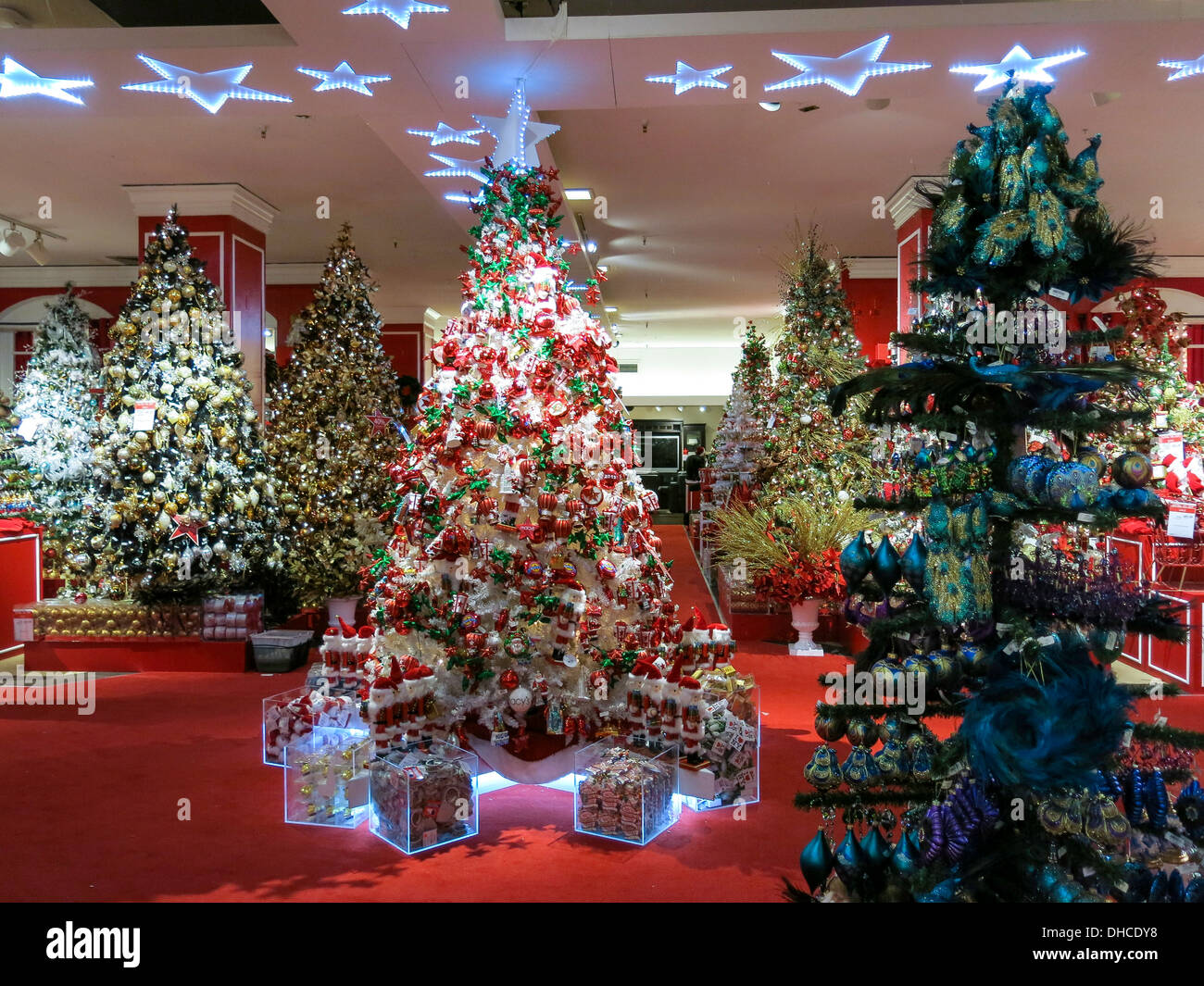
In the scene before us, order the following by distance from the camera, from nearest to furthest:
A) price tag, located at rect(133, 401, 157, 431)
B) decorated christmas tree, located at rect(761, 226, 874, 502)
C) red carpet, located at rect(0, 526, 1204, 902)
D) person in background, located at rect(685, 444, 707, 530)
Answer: red carpet, located at rect(0, 526, 1204, 902) → price tag, located at rect(133, 401, 157, 431) → decorated christmas tree, located at rect(761, 226, 874, 502) → person in background, located at rect(685, 444, 707, 530)

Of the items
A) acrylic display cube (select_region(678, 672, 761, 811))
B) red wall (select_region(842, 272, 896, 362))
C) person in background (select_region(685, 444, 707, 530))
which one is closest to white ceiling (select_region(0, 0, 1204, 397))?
red wall (select_region(842, 272, 896, 362))

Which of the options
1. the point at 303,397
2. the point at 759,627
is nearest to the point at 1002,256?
the point at 759,627

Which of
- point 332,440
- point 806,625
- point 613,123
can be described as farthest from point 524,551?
point 332,440

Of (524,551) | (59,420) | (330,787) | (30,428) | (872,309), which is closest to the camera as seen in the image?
(330,787)

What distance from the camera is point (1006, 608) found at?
2.31 m

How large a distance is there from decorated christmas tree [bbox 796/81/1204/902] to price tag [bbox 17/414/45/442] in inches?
346

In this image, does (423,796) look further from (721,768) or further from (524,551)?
(721,768)

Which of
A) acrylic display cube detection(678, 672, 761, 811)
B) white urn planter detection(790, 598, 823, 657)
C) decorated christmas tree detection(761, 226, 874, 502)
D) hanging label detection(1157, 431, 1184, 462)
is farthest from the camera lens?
hanging label detection(1157, 431, 1184, 462)

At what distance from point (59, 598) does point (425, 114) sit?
15.6 ft

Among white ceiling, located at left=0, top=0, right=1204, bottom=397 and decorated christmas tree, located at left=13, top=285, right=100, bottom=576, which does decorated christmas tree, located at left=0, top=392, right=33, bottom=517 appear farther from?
white ceiling, located at left=0, top=0, right=1204, bottom=397

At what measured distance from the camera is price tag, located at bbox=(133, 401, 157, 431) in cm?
639

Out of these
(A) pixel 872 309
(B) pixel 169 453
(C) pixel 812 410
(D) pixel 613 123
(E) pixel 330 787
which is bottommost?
(E) pixel 330 787

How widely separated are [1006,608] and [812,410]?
5.76 meters

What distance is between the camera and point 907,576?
2.41m
